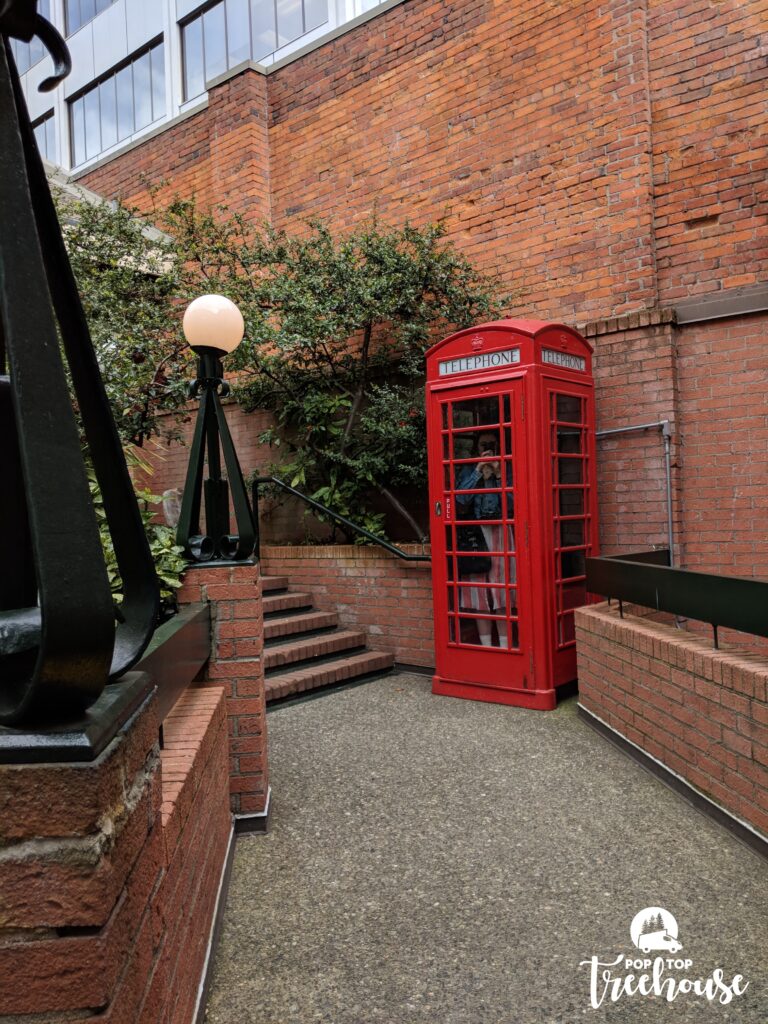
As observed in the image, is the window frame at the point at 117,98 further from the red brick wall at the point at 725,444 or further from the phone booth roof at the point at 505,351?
the red brick wall at the point at 725,444

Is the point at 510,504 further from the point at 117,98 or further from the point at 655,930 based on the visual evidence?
the point at 117,98

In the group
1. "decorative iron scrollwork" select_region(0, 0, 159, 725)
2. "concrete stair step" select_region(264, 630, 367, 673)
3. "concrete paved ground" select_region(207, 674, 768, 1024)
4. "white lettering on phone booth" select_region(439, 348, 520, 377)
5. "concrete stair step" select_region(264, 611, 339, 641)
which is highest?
"white lettering on phone booth" select_region(439, 348, 520, 377)

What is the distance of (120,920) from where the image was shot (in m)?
1.20

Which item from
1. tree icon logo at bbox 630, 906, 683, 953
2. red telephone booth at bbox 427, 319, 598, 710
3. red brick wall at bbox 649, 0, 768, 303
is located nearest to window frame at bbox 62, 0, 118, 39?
red brick wall at bbox 649, 0, 768, 303

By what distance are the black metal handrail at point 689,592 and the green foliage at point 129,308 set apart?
4.71m

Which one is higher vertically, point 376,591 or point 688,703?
point 376,591

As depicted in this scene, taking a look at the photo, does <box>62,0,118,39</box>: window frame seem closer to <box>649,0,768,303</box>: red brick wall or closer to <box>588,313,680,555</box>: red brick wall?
<box>649,0,768,303</box>: red brick wall

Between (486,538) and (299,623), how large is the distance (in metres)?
2.12

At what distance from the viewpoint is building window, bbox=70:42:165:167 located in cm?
1333

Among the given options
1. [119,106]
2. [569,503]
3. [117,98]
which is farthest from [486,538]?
[117,98]

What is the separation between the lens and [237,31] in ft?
39.5

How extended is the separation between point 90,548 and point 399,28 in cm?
905

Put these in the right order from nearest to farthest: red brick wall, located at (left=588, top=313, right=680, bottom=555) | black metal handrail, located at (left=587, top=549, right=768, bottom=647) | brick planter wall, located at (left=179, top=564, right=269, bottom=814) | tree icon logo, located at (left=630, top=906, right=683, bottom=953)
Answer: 1. tree icon logo, located at (left=630, top=906, right=683, bottom=953)
2. black metal handrail, located at (left=587, top=549, right=768, bottom=647)
3. brick planter wall, located at (left=179, top=564, right=269, bottom=814)
4. red brick wall, located at (left=588, top=313, right=680, bottom=555)

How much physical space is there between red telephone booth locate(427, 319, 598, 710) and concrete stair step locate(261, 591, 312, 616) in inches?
70.8
